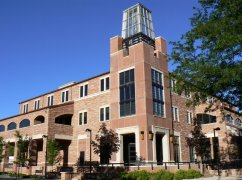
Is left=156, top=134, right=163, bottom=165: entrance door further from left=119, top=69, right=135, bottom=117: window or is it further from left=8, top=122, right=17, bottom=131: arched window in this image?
left=8, top=122, right=17, bottom=131: arched window

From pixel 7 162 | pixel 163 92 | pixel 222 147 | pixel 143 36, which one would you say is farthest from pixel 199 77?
pixel 7 162

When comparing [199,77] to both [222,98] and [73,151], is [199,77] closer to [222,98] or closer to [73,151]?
[222,98]

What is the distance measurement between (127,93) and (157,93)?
3641 millimetres

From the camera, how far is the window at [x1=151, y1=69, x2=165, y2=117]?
34.2 meters

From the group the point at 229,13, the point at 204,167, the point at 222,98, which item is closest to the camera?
the point at 229,13

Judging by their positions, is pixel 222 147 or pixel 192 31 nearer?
pixel 192 31

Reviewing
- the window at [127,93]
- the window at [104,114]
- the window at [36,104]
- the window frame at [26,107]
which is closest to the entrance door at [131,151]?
the window at [127,93]

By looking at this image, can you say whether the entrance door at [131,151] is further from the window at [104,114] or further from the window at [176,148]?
the window at [176,148]

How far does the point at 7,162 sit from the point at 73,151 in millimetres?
13985

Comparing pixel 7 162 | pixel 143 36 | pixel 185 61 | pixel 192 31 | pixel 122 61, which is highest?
pixel 143 36

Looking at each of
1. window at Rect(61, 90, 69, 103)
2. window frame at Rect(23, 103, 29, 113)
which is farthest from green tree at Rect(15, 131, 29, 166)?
window frame at Rect(23, 103, 29, 113)

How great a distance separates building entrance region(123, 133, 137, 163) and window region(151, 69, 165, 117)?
13.6ft

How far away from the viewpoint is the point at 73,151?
41.6 m

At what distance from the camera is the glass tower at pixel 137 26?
124 ft
